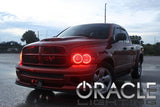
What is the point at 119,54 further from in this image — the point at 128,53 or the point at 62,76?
the point at 62,76

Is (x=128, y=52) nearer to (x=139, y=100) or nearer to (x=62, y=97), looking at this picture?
(x=139, y=100)

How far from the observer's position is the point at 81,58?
12.8 feet

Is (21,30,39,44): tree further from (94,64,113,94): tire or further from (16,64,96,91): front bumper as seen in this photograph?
(16,64,96,91): front bumper

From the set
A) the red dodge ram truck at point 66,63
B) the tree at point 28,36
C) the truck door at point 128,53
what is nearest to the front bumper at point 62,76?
the red dodge ram truck at point 66,63

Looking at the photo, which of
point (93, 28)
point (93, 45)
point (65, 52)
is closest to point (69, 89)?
point (65, 52)

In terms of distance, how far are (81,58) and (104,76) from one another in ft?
2.95

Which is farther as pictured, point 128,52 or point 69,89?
point 128,52

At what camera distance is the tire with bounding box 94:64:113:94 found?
13.8ft

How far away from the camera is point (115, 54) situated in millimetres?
4996

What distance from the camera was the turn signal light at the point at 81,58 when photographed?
3.89 metres

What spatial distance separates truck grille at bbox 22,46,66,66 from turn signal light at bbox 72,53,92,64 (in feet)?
0.70

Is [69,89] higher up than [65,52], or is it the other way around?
[65,52]

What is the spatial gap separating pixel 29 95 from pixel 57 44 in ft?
4.87

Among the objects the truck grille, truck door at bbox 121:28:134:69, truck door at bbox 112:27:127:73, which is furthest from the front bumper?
truck door at bbox 121:28:134:69
